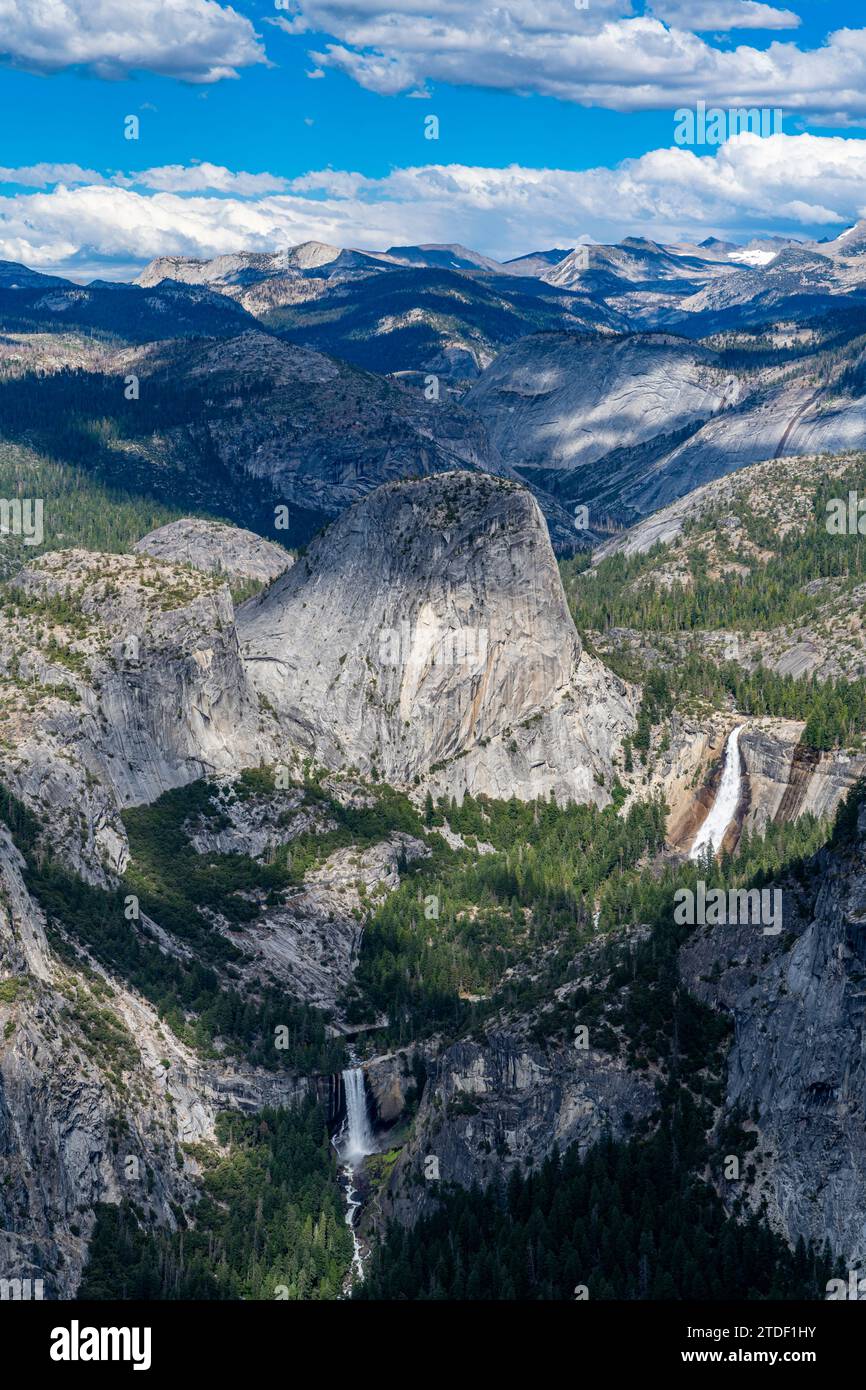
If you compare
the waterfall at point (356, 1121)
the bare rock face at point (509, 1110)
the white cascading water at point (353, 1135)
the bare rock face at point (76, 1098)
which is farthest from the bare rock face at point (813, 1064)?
the bare rock face at point (76, 1098)

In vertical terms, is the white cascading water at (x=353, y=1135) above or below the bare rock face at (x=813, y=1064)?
below

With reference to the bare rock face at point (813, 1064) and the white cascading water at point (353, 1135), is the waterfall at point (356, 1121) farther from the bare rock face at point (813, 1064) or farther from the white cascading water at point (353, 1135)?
the bare rock face at point (813, 1064)

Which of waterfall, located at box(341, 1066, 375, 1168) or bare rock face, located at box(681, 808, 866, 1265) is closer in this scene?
bare rock face, located at box(681, 808, 866, 1265)

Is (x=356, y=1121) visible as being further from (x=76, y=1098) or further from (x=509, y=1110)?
(x=76, y=1098)

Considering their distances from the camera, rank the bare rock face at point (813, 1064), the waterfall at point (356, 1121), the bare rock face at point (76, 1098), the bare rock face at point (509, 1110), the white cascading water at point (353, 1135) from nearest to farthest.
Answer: the bare rock face at point (813, 1064) → the bare rock face at point (76, 1098) → the bare rock face at point (509, 1110) → the white cascading water at point (353, 1135) → the waterfall at point (356, 1121)

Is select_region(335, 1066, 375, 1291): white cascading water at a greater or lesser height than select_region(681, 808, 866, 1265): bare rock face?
lesser

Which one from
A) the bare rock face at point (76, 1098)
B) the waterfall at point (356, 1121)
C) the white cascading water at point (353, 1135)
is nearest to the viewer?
the bare rock face at point (76, 1098)

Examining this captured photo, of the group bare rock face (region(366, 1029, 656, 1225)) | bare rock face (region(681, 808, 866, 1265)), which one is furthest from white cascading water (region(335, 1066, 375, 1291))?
bare rock face (region(681, 808, 866, 1265))

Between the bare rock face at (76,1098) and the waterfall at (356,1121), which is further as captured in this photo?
the waterfall at (356,1121)

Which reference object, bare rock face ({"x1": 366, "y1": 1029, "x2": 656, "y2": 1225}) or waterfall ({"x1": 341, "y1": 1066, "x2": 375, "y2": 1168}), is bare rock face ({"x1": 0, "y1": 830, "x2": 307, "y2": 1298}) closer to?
waterfall ({"x1": 341, "y1": 1066, "x2": 375, "y2": 1168})

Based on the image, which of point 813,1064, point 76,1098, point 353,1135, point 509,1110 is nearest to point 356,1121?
point 353,1135
